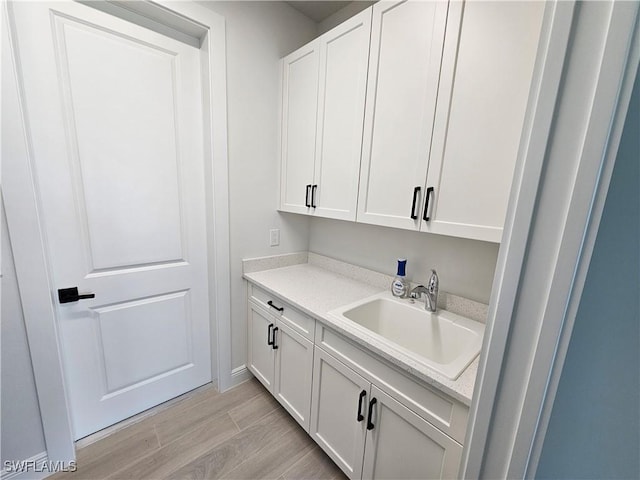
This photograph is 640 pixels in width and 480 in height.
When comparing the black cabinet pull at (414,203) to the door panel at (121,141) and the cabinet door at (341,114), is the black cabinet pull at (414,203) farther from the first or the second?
the door panel at (121,141)

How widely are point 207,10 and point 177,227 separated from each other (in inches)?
47.4

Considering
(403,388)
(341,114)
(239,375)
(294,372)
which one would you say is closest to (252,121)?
(341,114)

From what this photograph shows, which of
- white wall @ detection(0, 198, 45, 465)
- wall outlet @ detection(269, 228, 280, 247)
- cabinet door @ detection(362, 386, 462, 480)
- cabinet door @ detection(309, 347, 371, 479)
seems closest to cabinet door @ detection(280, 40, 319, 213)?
wall outlet @ detection(269, 228, 280, 247)

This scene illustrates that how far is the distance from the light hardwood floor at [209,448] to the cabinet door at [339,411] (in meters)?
0.19

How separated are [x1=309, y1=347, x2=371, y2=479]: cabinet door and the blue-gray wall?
0.72 metres

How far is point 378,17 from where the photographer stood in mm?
1194

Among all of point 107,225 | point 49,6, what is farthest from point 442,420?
point 49,6

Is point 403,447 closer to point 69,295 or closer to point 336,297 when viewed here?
point 336,297

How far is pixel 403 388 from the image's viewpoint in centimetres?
97

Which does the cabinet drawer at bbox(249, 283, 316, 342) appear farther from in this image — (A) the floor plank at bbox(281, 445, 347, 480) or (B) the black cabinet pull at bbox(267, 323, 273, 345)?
(A) the floor plank at bbox(281, 445, 347, 480)

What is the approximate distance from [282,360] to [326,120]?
4.66 feet

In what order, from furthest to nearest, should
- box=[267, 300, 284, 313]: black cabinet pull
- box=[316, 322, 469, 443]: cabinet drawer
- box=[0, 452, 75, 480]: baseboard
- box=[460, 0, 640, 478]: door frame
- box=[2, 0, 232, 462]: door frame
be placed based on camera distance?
box=[267, 300, 284, 313]: black cabinet pull < box=[0, 452, 75, 480]: baseboard < box=[2, 0, 232, 462]: door frame < box=[316, 322, 469, 443]: cabinet drawer < box=[460, 0, 640, 478]: door frame

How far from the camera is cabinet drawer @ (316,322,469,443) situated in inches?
33.0

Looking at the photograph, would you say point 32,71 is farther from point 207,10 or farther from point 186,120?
point 207,10
